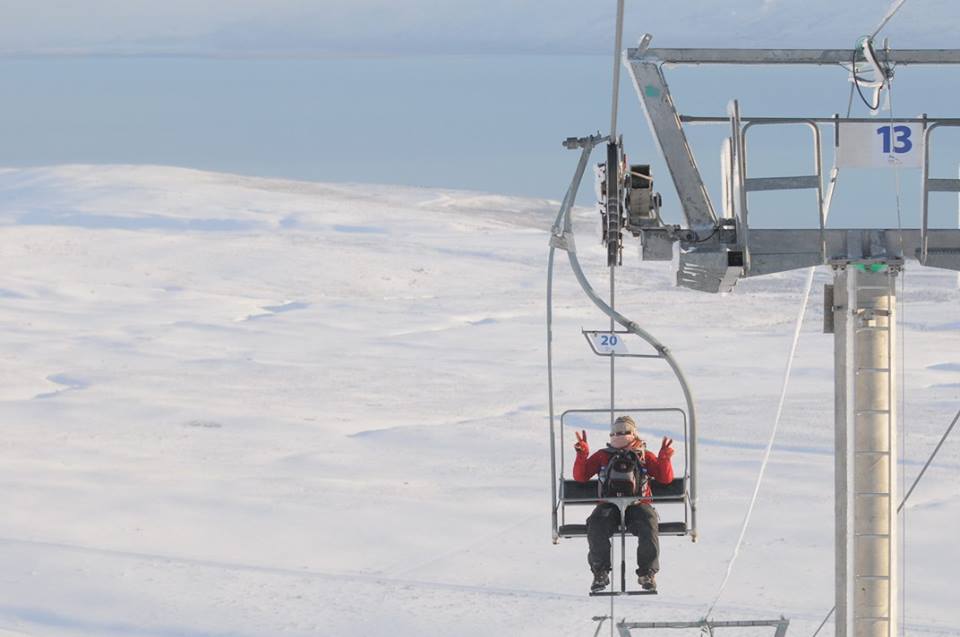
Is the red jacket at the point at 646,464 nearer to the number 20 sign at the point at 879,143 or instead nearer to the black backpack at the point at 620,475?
the black backpack at the point at 620,475

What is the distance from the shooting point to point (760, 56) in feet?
30.6

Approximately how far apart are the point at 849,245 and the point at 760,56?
1238mm

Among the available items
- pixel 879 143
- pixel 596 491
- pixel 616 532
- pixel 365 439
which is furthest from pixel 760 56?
pixel 365 439

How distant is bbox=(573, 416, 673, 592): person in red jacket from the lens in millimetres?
9531

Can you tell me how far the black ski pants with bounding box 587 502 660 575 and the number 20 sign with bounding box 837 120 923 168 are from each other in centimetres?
244

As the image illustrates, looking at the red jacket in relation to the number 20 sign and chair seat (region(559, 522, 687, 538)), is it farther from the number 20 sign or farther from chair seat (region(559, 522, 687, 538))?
the number 20 sign

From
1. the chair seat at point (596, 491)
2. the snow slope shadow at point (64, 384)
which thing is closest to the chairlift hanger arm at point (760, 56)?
the chair seat at point (596, 491)

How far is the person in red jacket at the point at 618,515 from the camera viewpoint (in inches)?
375

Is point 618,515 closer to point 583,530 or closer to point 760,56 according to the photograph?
point 583,530

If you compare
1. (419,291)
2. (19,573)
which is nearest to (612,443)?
(19,573)

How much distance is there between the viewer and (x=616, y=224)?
848 cm

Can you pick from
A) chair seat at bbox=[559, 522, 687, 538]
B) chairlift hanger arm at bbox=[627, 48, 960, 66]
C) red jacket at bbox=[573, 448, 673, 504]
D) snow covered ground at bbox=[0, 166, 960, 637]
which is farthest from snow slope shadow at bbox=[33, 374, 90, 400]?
chairlift hanger arm at bbox=[627, 48, 960, 66]

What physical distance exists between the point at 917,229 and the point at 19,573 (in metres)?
12.1

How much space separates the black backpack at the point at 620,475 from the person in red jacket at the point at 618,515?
1.3 inches
